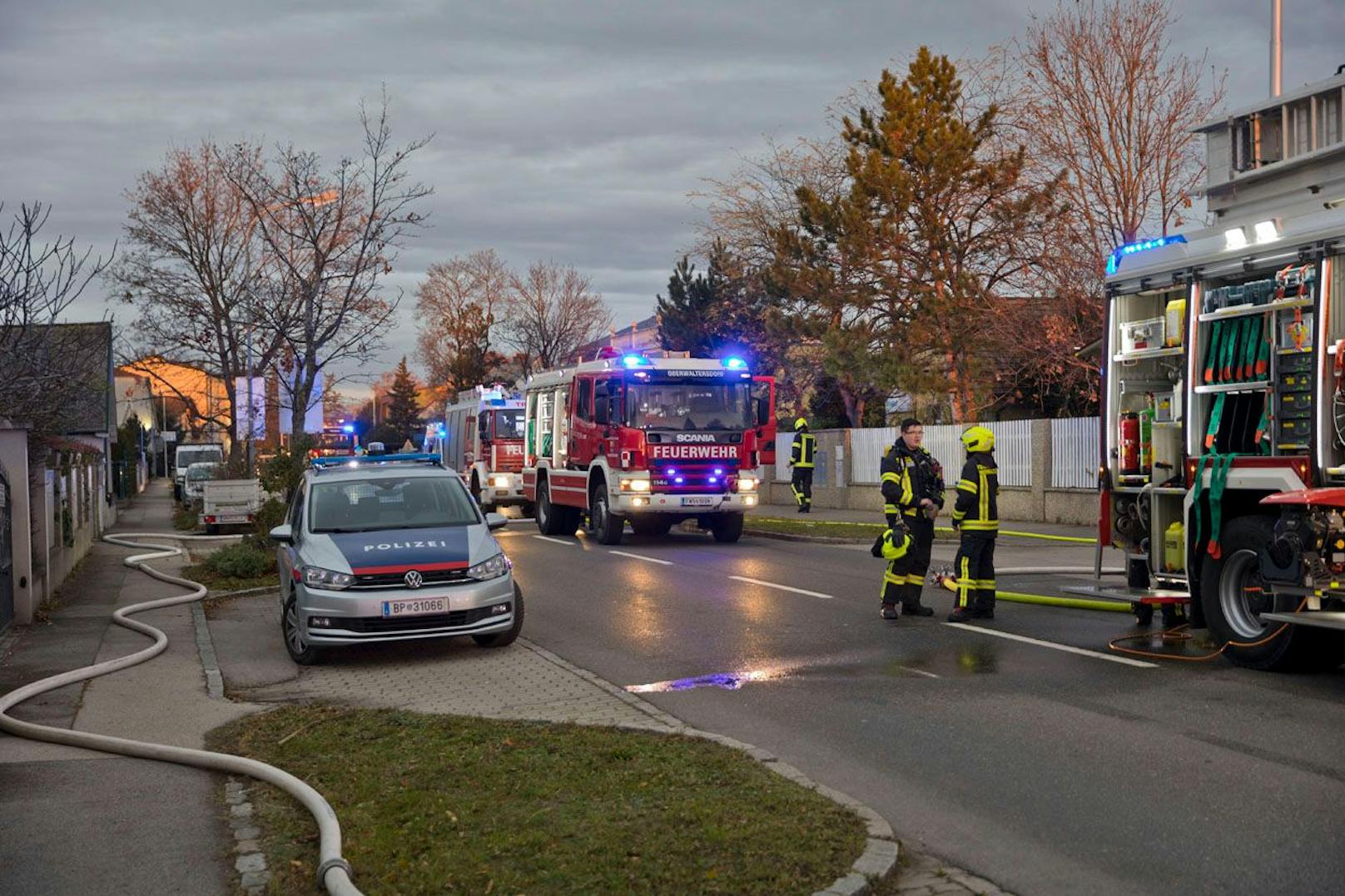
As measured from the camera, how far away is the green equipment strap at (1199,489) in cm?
1009

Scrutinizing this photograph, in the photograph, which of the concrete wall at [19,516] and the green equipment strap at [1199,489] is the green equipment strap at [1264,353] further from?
the concrete wall at [19,516]

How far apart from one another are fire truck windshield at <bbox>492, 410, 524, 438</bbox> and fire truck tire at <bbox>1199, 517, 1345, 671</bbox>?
23.2m

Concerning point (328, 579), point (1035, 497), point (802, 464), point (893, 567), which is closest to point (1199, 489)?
point (893, 567)

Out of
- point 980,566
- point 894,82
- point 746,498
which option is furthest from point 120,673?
point 894,82

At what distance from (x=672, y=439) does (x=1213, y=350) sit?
477 inches

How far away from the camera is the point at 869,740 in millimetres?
7641

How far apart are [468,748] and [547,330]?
195 ft

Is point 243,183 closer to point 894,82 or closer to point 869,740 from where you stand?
point 894,82

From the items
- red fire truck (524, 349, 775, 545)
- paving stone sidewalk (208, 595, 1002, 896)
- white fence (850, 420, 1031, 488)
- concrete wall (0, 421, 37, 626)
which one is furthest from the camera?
white fence (850, 420, 1031, 488)

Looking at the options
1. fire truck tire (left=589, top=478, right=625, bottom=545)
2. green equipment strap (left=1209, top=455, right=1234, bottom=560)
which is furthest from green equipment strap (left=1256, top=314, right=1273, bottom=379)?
fire truck tire (left=589, top=478, right=625, bottom=545)

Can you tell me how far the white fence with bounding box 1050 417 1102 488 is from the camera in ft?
80.3

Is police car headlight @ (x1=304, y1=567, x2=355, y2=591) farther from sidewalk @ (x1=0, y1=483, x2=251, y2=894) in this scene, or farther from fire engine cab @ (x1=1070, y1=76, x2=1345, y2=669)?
fire engine cab @ (x1=1070, y1=76, x2=1345, y2=669)

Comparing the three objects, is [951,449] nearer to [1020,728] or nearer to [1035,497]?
[1035,497]

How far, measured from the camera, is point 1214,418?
10.2 meters
